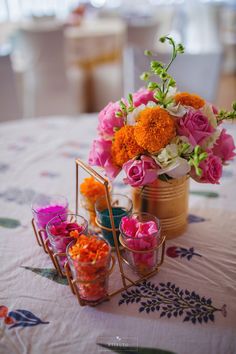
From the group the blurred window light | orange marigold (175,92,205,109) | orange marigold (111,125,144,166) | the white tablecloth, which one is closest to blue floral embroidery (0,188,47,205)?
the white tablecloth

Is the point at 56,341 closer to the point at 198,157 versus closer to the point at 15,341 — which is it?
the point at 15,341

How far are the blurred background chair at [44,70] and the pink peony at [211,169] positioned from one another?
93.8 inches

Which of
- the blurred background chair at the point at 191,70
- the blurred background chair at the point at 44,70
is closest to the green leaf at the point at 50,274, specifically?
the blurred background chair at the point at 191,70

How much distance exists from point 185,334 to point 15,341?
0.88 ft

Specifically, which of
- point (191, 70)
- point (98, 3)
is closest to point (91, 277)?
point (191, 70)

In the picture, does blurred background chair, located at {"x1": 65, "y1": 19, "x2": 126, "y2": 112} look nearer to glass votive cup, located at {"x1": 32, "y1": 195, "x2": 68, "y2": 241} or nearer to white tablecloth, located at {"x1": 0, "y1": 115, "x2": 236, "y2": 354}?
white tablecloth, located at {"x1": 0, "y1": 115, "x2": 236, "y2": 354}

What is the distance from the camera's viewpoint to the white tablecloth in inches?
21.2

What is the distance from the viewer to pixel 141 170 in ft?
2.03

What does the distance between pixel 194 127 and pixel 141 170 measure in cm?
12

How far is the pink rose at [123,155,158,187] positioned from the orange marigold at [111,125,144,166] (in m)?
0.02

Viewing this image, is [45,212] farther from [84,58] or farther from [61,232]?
[84,58]

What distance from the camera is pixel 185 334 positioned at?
55cm

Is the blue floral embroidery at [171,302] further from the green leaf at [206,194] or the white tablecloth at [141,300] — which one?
the green leaf at [206,194]

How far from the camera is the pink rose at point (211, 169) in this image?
2.07 ft
